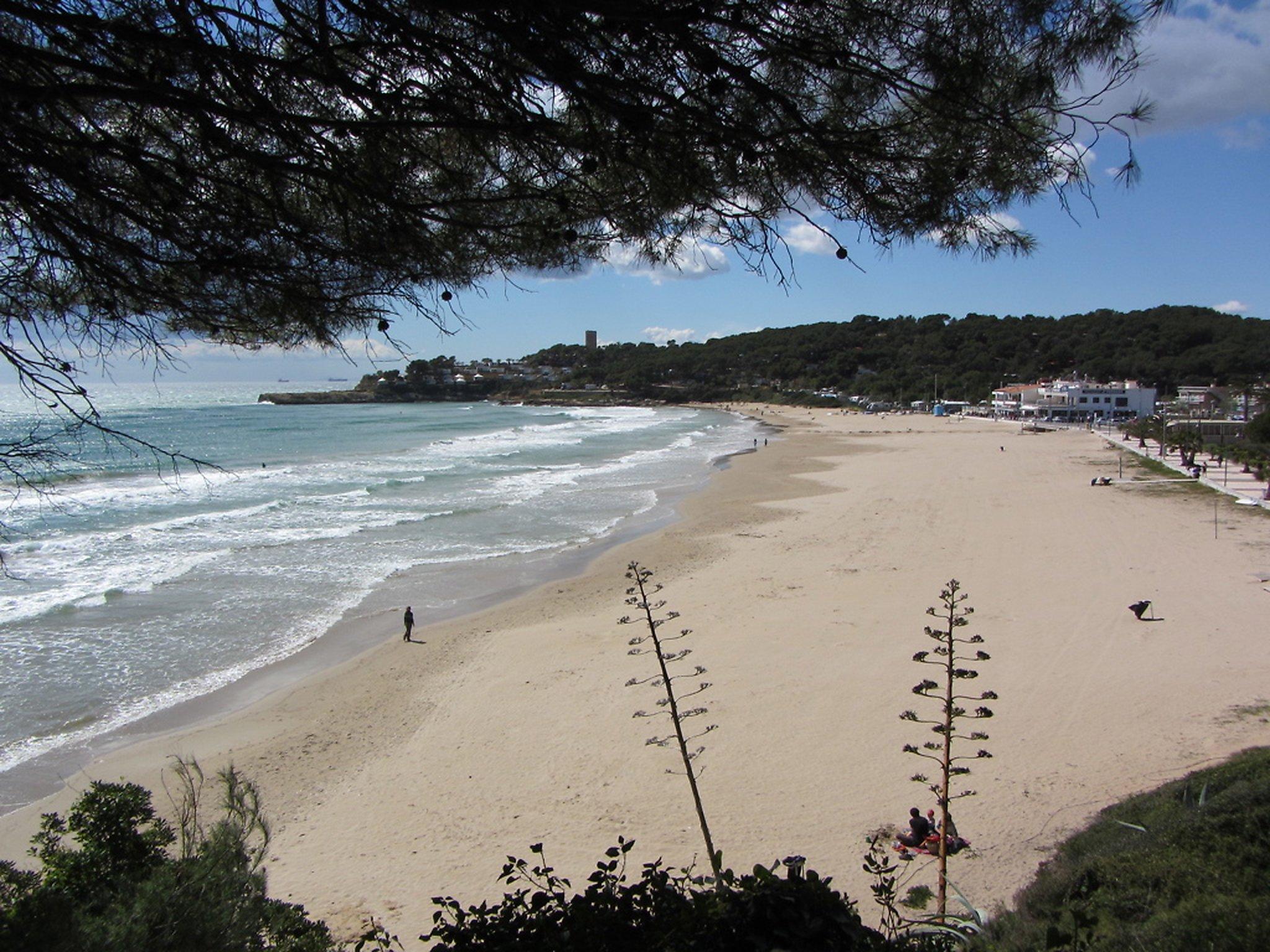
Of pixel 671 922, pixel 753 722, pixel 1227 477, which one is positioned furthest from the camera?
pixel 1227 477

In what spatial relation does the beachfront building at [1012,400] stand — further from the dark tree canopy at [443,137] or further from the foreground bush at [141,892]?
the foreground bush at [141,892]

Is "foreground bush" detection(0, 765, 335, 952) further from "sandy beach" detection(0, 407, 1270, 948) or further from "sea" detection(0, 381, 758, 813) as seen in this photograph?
"sandy beach" detection(0, 407, 1270, 948)

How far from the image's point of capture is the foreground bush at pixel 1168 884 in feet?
8.48

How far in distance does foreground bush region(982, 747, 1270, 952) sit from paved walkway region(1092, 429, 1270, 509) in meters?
18.4

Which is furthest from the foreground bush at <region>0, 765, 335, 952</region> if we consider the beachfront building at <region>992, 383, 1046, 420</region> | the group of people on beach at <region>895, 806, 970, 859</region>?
the beachfront building at <region>992, 383, 1046, 420</region>

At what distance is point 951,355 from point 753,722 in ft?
285

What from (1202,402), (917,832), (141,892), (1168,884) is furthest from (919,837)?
(1202,402)

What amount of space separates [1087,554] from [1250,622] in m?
4.54

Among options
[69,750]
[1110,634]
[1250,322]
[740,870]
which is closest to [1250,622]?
[1110,634]

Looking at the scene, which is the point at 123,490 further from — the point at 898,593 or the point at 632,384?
the point at 632,384

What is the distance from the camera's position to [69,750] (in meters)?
8.17

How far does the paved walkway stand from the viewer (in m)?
20.6

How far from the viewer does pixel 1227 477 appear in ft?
79.0

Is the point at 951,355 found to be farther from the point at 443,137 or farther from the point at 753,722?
the point at 443,137
